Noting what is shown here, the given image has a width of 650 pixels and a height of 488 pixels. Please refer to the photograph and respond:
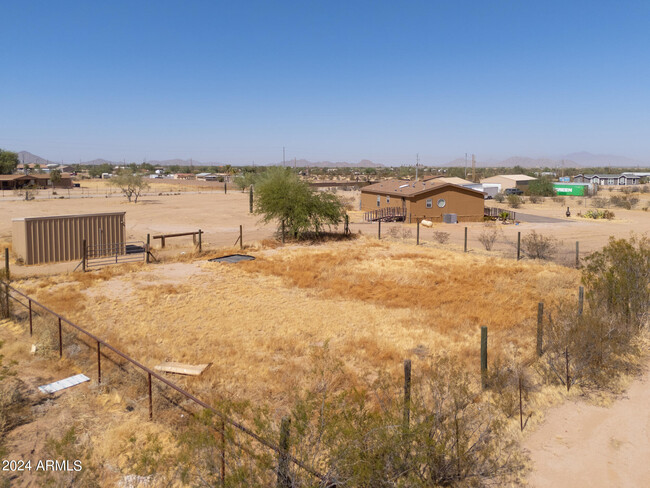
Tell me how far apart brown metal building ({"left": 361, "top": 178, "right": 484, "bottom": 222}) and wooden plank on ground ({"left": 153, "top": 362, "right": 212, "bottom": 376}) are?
38.9 m

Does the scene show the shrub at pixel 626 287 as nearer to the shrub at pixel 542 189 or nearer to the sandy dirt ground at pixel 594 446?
the sandy dirt ground at pixel 594 446

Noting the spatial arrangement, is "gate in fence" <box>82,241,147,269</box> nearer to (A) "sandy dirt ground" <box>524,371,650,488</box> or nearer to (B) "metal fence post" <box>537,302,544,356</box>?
(B) "metal fence post" <box>537,302,544,356</box>

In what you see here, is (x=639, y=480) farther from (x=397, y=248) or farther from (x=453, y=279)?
(x=397, y=248)

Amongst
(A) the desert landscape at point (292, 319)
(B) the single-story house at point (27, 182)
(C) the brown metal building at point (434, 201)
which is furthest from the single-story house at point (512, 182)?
(B) the single-story house at point (27, 182)

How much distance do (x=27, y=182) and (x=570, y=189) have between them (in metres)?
103

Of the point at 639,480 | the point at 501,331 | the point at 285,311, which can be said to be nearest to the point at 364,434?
the point at 639,480

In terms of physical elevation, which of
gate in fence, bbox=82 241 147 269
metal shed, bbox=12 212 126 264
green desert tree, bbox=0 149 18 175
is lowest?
gate in fence, bbox=82 241 147 269

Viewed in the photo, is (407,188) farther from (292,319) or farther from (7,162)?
(7,162)

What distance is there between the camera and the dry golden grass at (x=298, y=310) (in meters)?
13.2

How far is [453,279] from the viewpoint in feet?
75.4

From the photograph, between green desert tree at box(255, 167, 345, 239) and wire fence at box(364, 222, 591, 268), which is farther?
green desert tree at box(255, 167, 345, 239)

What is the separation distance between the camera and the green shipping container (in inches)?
3462

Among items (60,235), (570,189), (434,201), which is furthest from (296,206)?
(570,189)

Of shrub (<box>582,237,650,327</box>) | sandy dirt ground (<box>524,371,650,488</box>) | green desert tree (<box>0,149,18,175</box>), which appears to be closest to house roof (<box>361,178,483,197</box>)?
shrub (<box>582,237,650,327</box>)
